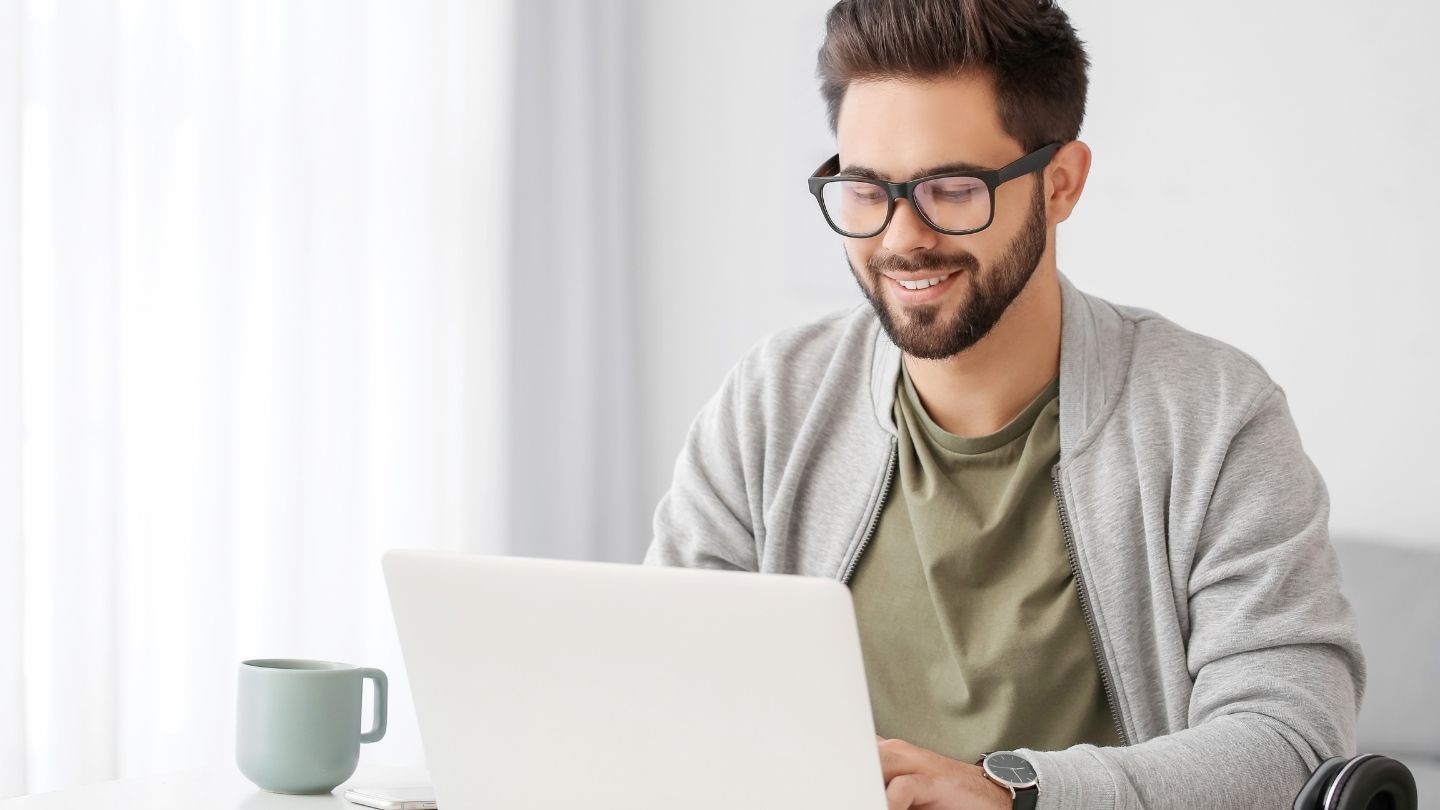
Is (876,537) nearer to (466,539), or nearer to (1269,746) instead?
(1269,746)

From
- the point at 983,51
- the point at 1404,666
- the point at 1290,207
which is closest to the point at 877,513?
the point at 983,51

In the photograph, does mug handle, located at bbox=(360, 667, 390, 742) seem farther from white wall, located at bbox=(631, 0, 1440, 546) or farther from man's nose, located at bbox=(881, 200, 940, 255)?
white wall, located at bbox=(631, 0, 1440, 546)

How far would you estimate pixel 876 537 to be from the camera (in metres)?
1.32

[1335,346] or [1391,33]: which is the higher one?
[1391,33]

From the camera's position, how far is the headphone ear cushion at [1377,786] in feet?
2.36

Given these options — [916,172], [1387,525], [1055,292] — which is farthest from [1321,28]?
[916,172]

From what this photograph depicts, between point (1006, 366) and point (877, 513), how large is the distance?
19cm

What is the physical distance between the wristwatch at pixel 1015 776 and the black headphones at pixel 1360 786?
0.17 m

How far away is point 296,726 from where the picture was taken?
101 centimetres

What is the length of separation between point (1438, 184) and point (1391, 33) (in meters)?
0.23

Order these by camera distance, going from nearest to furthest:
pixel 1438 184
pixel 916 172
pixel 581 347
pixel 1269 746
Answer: pixel 1269 746, pixel 916 172, pixel 1438 184, pixel 581 347

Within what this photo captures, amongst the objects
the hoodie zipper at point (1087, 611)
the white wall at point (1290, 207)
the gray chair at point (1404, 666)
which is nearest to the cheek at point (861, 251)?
the hoodie zipper at point (1087, 611)

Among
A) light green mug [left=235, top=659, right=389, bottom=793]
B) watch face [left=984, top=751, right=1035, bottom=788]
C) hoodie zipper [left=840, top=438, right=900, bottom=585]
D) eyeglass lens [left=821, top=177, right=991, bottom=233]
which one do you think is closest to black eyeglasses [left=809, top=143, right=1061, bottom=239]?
eyeglass lens [left=821, top=177, right=991, bottom=233]

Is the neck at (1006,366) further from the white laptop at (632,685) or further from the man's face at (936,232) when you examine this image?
the white laptop at (632,685)
